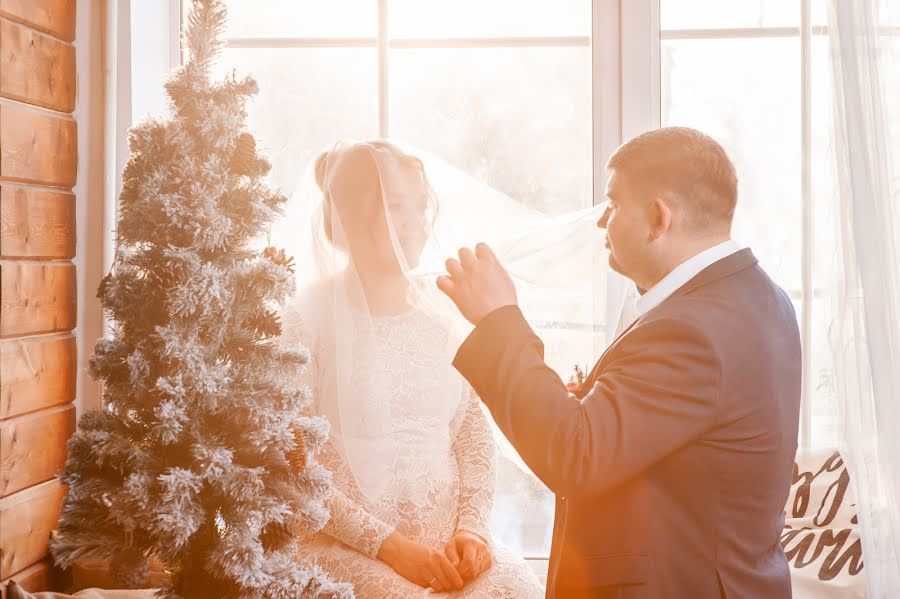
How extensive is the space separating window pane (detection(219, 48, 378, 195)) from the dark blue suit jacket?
4.25ft

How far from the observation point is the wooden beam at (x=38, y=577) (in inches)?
70.1

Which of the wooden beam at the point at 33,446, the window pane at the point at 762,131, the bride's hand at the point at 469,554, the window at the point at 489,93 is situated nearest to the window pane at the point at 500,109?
the window at the point at 489,93

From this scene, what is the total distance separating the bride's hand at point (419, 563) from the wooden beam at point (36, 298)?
93 centimetres

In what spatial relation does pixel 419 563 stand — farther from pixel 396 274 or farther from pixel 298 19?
pixel 298 19

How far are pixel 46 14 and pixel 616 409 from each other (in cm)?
161

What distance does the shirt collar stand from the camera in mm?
1267

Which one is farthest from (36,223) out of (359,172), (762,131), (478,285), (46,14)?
(762,131)

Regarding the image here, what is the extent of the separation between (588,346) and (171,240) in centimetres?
93

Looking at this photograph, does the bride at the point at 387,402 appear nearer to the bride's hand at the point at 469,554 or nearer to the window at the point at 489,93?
the bride's hand at the point at 469,554

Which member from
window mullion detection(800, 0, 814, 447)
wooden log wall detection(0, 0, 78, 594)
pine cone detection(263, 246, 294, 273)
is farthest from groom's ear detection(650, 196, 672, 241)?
wooden log wall detection(0, 0, 78, 594)

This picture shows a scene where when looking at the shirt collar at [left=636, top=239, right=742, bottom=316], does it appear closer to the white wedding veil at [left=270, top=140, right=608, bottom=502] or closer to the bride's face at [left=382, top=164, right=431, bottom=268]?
the white wedding veil at [left=270, top=140, right=608, bottom=502]

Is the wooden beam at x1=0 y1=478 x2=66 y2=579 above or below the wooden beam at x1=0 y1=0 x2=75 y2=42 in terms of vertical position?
below

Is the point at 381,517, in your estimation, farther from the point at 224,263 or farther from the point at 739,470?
the point at 739,470

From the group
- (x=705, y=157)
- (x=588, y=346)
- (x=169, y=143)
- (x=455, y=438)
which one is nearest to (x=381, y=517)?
(x=455, y=438)
